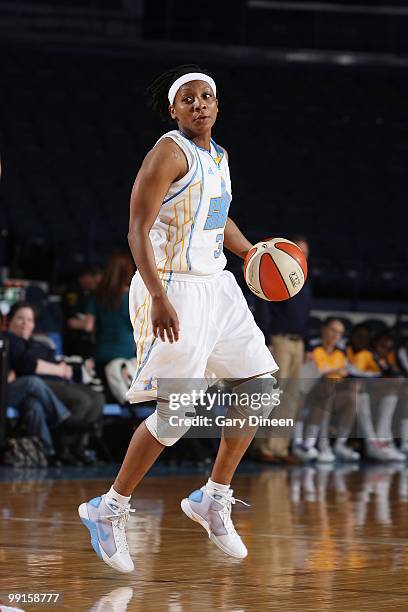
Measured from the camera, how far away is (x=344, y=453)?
33.9 ft

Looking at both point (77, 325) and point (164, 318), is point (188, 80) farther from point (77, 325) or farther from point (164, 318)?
point (77, 325)

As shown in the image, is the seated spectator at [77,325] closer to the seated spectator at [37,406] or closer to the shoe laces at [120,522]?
the seated spectator at [37,406]

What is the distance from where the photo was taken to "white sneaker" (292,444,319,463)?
971cm

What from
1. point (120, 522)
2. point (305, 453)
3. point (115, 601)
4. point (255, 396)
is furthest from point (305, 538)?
point (305, 453)

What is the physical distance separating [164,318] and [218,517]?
82cm

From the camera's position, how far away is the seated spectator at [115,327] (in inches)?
346

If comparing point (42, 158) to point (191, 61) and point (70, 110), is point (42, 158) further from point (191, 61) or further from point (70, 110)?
point (191, 61)

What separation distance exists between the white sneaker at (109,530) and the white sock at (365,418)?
6438 millimetres

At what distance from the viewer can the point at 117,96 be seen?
18.7m

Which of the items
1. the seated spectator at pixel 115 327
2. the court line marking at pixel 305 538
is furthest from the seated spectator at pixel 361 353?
the court line marking at pixel 305 538

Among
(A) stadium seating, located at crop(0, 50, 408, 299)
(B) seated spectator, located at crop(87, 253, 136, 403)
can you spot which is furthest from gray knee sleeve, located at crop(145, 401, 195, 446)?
(A) stadium seating, located at crop(0, 50, 408, 299)

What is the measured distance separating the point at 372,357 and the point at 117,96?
9428mm

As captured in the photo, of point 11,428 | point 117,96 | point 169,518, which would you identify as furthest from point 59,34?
point 169,518

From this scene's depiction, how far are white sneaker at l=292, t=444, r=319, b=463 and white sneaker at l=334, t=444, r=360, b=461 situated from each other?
0.61m
